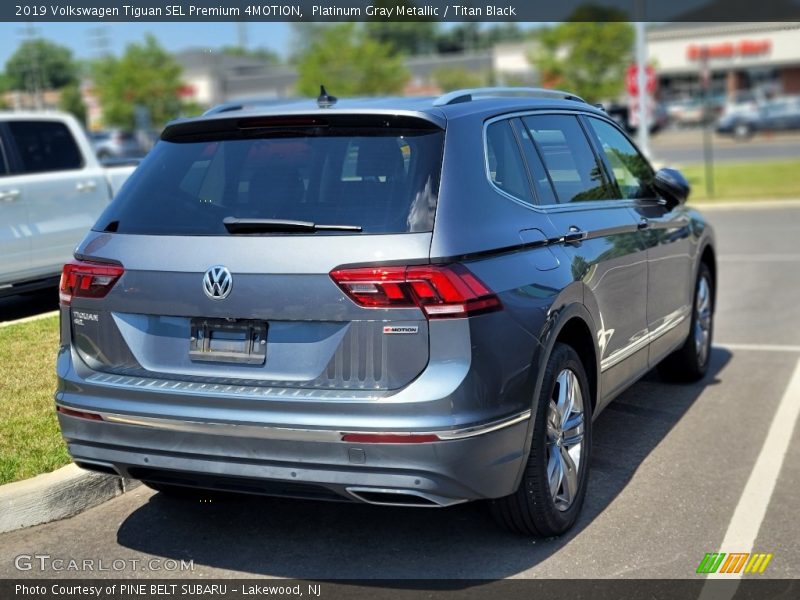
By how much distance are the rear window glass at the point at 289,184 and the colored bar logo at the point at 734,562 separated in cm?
182

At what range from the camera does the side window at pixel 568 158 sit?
16.1 ft

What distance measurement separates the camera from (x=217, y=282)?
12.7ft

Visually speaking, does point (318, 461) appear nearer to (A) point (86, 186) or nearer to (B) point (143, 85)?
(A) point (86, 186)

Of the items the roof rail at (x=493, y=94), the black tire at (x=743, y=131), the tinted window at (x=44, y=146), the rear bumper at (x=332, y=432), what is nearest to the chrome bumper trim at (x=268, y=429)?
the rear bumper at (x=332, y=432)

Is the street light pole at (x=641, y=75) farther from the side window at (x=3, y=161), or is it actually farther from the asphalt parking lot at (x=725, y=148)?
the side window at (x=3, y=161)

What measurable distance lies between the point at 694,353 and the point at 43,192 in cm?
545

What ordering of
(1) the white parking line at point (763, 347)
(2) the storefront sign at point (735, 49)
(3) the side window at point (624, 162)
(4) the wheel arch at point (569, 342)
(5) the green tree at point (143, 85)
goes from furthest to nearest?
(2) the storefront sign at point (735, 49) → (5) the green tree at point (143, 85) → (1) the white parking line at point (763, 347) → (3) the side window at point (624, 162) → (4) the wheel arch at point (569, 342)

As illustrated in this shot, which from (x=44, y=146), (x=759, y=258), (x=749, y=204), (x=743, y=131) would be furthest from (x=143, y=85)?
(x=44, y=146)

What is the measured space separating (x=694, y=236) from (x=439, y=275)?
11.7ft

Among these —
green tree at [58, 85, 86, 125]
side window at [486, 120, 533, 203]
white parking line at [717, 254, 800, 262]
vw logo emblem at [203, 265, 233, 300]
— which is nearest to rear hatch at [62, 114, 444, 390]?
vw logo emblem at [203, 265, 233, 300]

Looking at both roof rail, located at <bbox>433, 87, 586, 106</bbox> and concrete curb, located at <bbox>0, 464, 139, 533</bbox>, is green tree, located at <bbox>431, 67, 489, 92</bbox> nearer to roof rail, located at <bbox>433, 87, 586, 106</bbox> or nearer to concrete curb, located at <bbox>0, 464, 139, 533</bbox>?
roof rail, located at <bbox>433, 87, 586, 106</bbox>

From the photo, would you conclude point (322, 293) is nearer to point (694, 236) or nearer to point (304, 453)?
point (304, 453)

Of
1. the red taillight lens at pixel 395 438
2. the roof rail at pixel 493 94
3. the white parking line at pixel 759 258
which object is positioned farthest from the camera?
the white parking line at pixel 759 258

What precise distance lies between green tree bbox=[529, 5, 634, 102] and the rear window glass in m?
47.8
